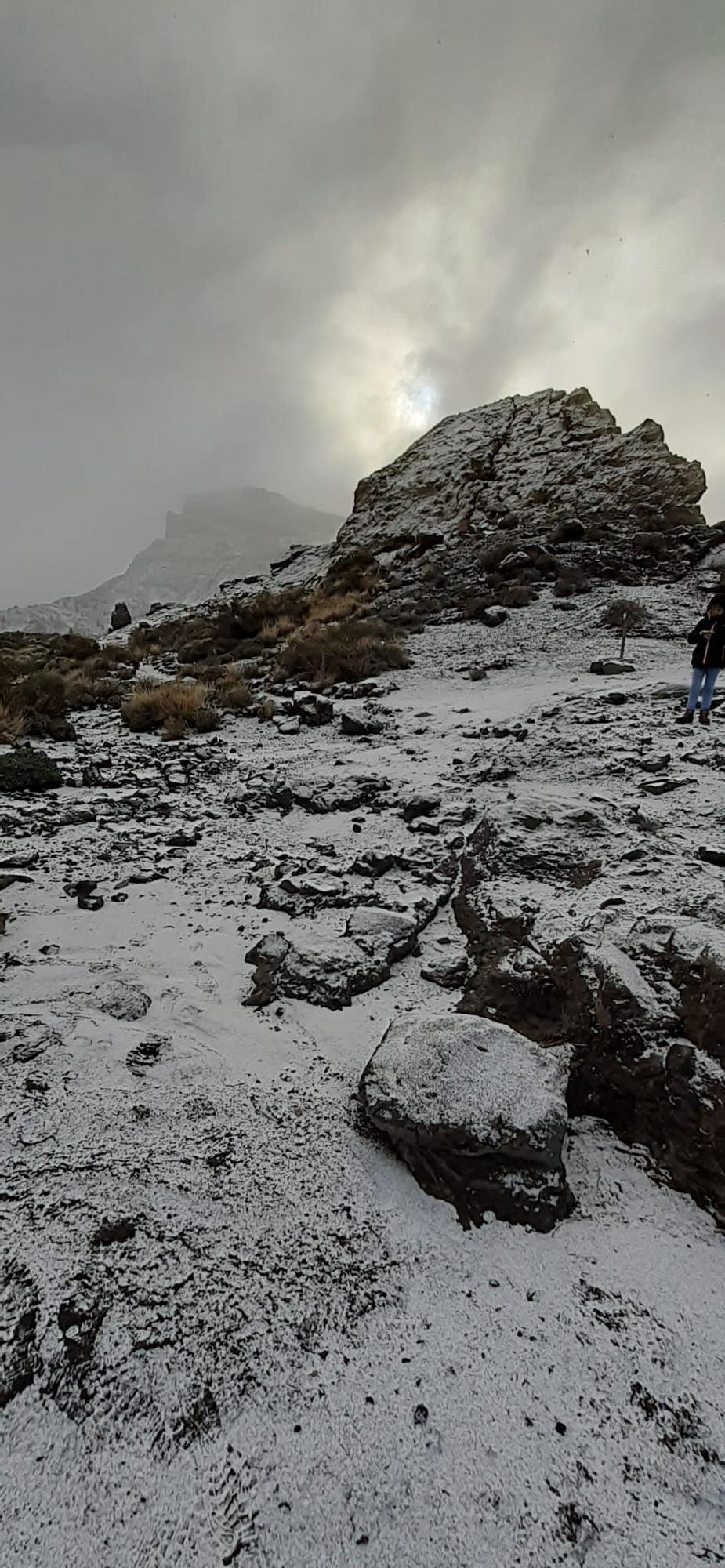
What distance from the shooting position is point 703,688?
6297mm

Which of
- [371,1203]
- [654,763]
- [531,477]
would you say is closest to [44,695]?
[654,763]

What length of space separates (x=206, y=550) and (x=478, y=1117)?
607 feet

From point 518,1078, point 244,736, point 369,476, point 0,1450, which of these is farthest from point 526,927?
point 369,476

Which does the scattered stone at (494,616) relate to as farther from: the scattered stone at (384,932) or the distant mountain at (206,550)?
the distant mountain at (206,550)

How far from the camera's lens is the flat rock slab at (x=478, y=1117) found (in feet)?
6.04

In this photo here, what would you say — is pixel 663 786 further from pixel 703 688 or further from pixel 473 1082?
pixel 473 1082

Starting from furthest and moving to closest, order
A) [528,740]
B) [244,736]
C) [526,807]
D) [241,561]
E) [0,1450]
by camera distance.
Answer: [241,561] < [244,736] < [528,740] < [526,807] < [0,1450]

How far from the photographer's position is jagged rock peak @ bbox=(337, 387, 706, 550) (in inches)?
697

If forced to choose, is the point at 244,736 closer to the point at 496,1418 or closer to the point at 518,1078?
the point at 518,1078

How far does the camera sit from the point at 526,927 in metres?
3.05

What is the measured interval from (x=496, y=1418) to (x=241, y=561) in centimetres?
16342

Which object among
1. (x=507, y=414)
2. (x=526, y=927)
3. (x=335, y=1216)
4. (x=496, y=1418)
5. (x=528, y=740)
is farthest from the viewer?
(x=507, y=414)

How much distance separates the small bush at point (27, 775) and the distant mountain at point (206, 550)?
358 feet

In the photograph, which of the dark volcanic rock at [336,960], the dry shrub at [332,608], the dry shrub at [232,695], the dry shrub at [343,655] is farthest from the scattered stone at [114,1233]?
the dry shrub at [332,608]
